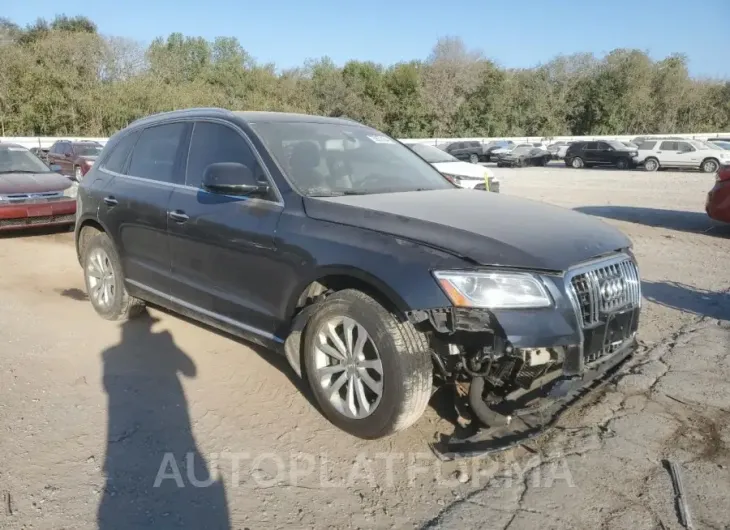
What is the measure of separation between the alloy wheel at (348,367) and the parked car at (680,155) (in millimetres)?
28904

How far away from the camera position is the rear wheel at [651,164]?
3017 cm

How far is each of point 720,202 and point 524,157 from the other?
2673 cm

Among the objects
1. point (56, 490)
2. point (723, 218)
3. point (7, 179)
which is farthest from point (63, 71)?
point (56, 490)

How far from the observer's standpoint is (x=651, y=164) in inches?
1194

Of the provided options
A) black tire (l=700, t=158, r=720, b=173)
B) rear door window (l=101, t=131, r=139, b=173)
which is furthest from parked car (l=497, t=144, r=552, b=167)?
rear door window (l=101, t=131, r=139, b=173)

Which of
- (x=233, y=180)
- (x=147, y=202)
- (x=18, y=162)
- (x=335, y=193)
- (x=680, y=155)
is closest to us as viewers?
(x=233, y=180)

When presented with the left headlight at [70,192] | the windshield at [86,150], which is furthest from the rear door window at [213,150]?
the windshield at [86,150]

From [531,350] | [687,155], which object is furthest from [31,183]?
[687,155]

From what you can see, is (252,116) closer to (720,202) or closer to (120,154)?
(120,154)

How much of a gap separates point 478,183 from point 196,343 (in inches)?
355

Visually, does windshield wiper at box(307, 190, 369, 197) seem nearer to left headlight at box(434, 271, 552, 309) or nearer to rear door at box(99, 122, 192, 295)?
left headlight at box(434, 271, 552, 309)

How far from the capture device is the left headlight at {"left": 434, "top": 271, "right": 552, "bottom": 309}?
9.93 ft

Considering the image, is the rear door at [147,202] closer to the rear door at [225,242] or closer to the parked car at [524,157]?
the rear door at [225,242]

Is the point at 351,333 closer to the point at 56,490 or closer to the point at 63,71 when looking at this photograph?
the point at 56,490
